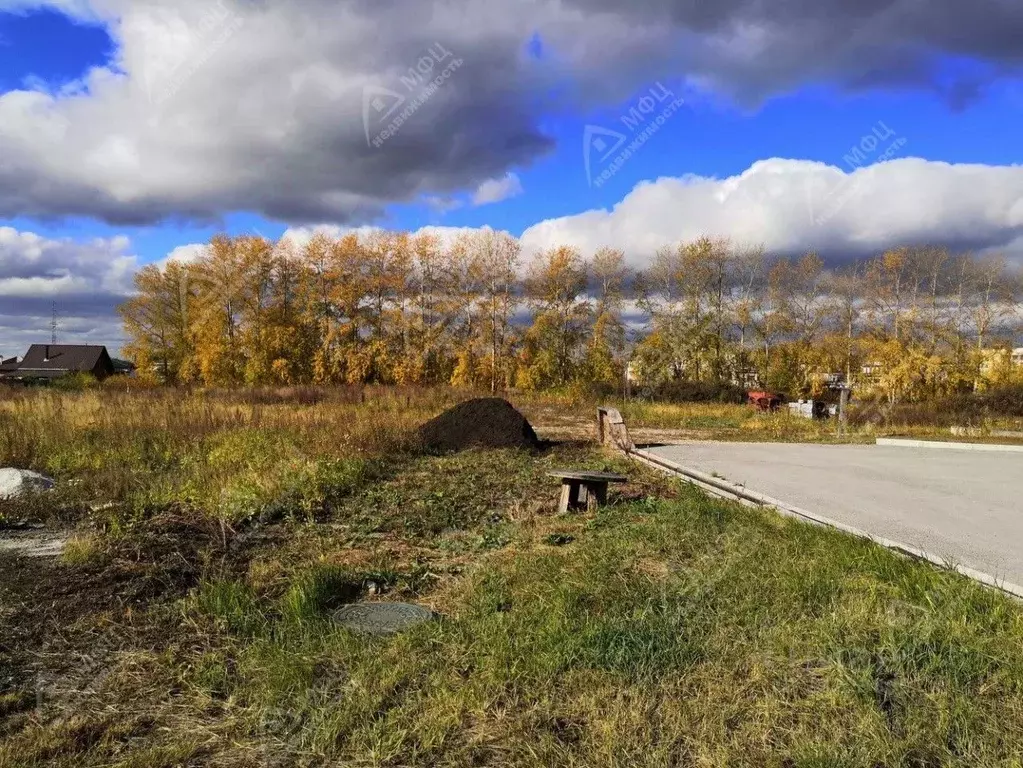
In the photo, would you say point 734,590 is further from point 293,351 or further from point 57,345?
point 57,345

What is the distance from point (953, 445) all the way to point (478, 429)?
1088 centimetres

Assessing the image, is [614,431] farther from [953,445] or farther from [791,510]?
[953,445]

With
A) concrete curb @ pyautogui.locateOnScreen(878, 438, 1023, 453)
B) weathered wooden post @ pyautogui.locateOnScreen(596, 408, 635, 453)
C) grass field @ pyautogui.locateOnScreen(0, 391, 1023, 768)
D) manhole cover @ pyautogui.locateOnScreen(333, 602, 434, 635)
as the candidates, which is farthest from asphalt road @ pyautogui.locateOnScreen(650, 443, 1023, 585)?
manhole cover @ pyautogui.locateOnScreen(333, 602, 434, 635)

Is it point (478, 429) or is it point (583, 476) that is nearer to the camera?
point (583, 476)

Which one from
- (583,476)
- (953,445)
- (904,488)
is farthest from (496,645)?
(953,445)

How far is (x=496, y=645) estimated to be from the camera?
366cm

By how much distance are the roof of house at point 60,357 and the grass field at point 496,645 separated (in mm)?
75599

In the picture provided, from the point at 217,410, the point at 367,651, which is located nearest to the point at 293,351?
the point at 217,410

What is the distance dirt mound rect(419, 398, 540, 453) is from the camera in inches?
476

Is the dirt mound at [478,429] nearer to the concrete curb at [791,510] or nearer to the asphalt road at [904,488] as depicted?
the concrete curb at [791,510]

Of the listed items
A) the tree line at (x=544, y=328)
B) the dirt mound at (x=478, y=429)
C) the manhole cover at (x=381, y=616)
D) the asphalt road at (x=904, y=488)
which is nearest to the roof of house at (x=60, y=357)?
the tree line at (x=544, y=328)

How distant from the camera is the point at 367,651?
3592 millimetres

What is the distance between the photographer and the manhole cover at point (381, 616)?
395 centimetres

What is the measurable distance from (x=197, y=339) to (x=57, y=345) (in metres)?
44.3
